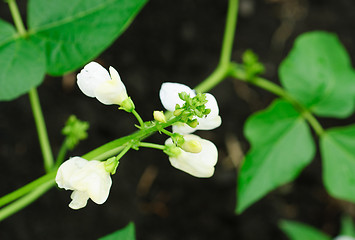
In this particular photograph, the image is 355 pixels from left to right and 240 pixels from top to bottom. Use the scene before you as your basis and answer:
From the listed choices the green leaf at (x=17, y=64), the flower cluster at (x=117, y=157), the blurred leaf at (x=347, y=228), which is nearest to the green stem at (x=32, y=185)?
the flower cluster at (x=117, y=157)

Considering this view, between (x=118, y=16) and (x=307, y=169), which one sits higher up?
(x=118, y=16)

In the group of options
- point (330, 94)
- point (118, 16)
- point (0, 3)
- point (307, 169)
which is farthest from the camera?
point (307, 169)

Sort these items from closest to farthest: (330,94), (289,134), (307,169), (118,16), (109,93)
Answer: (109,93)
(118,16)
(289,134)
(330,94)
(307,169)

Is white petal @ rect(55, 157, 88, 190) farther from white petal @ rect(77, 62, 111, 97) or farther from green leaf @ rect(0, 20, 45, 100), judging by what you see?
green leaf @ rect(0, 20, 45, 100)

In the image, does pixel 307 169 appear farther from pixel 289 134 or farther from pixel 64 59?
pixel 64 59

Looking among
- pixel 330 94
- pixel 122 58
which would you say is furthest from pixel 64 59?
pixel 122 58

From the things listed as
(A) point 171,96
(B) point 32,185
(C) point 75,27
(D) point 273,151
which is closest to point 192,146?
(A) point 171,96

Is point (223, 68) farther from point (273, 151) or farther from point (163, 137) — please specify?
point (163, 137)

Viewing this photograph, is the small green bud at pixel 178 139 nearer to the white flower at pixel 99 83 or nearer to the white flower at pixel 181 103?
the white flower at pixel 181 103
